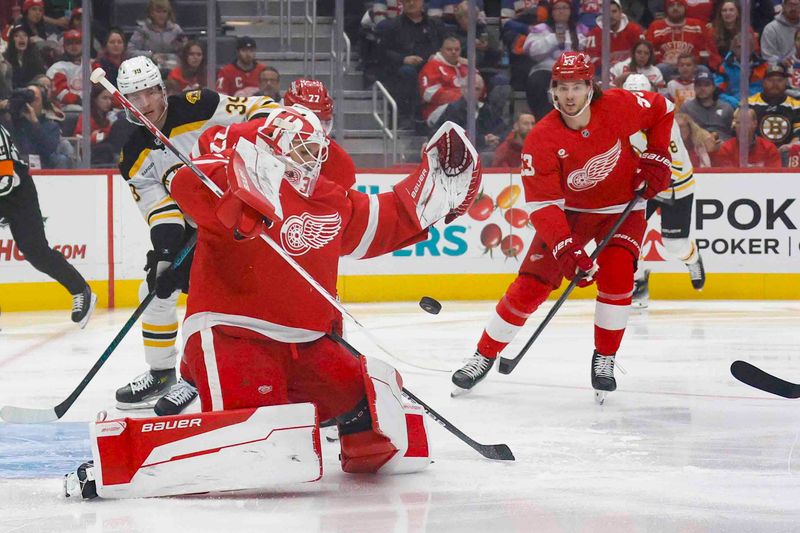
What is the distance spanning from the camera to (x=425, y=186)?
9.73 ft

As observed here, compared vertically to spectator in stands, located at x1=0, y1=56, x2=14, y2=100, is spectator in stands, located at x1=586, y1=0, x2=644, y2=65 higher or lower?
higher

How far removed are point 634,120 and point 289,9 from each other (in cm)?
375

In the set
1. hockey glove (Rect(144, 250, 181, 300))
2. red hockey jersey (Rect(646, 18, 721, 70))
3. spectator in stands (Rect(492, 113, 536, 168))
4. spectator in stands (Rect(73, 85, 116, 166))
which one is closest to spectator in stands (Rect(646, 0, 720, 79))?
red hockey jersey (Rect(646, 18, 721, 70))

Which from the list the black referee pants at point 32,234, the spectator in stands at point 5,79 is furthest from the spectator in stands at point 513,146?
the spectator in stands at point 5,79

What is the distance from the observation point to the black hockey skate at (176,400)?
390 cm

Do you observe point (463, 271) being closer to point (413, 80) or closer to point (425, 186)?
point (413, 80)

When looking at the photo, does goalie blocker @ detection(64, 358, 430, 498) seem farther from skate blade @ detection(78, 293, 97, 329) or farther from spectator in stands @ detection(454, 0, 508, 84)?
spectator in stands @ detection(454, 0, 508, 84)

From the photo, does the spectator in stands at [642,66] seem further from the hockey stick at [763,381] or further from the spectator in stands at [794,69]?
the hockey stick at [763,381]

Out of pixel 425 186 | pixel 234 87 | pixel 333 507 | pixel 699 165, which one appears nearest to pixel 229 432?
pixel 333 507

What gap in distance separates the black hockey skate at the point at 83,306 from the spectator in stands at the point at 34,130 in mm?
1063

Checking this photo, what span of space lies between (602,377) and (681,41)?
13.7ft

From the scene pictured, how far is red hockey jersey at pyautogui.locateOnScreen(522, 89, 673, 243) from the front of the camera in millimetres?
4098

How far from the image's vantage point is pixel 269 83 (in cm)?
737

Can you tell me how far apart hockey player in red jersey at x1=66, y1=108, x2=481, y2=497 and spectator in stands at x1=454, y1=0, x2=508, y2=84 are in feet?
15.0
